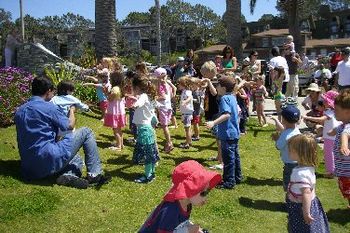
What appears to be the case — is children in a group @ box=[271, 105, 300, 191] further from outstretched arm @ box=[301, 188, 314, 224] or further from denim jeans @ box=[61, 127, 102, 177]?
denim jeans @ box=[61, 127, 102, 177]

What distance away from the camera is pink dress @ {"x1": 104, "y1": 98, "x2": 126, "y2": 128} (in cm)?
884

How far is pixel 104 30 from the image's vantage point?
16828 mm

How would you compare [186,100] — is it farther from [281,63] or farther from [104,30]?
[104,30]

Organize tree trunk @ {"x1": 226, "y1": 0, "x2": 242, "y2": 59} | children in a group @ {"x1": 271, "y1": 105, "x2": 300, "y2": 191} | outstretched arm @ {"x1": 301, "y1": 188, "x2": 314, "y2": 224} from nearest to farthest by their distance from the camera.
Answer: outstretched arm @ {"x1": 301, "y1": 188, "x2": 314, "y2": 224}, children in a group @ {"x1": 271, "y1": 105, "x2": 300, "y2": 191}, tree trunk @ {"x1": 226, "y1": 0, "x2": 242, "y2": 59}

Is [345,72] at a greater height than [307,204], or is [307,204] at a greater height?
[345,72]

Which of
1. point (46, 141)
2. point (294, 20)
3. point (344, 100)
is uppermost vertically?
point (294, 20)

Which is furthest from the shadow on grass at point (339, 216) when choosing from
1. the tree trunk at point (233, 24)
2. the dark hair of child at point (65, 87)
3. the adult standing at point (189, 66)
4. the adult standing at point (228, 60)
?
the tree trunk at point (233, 24)

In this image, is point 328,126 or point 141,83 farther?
point 328,126

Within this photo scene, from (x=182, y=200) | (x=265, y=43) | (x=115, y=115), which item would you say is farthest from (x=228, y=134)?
(x=265, y=43)

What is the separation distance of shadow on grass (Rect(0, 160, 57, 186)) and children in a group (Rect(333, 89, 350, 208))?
3949 mm

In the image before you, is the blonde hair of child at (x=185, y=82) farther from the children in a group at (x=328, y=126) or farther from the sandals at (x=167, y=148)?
the children in a group at (x=328, y=126)

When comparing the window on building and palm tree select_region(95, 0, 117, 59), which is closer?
palm tree select_region(95, 0, 117, 59)

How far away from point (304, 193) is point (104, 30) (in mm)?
13569

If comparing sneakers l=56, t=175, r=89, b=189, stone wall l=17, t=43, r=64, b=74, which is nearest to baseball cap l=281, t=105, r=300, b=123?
sneakers l=56, t=175, r=89, b=189
